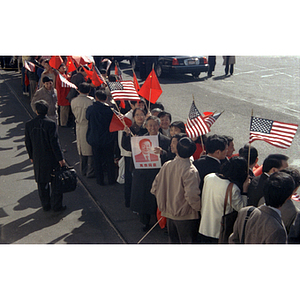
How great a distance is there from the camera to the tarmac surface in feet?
17.0

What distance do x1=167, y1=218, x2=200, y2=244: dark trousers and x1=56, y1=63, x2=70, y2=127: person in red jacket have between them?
5.62 meters

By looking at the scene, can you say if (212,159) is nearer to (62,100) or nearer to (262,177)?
(262,177)

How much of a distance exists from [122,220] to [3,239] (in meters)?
1.70

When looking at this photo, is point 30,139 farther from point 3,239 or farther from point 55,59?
point 55,59

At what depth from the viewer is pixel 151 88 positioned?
20.7 ft

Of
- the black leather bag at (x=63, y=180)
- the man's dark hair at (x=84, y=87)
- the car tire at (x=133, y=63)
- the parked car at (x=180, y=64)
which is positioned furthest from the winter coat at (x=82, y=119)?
the car tire at (x=133, y=63)

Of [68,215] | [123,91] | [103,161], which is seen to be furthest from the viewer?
[103,161]

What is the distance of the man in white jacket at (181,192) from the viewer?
3.99 meters

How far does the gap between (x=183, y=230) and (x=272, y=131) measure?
162cm

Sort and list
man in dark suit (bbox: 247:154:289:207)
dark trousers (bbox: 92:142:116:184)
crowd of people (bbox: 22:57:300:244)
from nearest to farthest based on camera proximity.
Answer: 1. crowd of people (bbox: 22:57:300:244)
2. man in dark suit (bbox: 247:154:289:207)
3. dark trousers (bbox: 92:142:116:184)

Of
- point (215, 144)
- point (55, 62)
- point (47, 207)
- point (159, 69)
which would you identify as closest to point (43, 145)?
point (47, 207)

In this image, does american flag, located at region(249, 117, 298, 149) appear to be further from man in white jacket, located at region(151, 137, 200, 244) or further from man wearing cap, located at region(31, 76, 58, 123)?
man wearing cap, located at region(31, 76, 58, 123)

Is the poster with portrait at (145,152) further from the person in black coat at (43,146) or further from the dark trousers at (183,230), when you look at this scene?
the person in black coat at (43,146)

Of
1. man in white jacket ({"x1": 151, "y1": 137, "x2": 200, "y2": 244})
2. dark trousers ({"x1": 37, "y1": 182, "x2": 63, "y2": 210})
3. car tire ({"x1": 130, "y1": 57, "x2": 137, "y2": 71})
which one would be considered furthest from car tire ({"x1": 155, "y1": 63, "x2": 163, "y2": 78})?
man in white jacket ({"x1": 151, "y1": 137, "x2": 200, "y2": 244})
